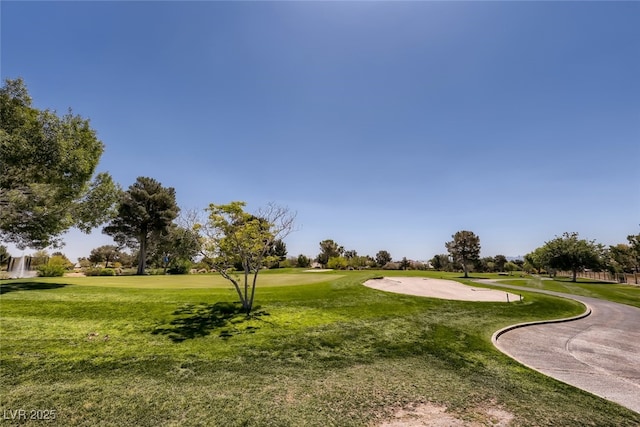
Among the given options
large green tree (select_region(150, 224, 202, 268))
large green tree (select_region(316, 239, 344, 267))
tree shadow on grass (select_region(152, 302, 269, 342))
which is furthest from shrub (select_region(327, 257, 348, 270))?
tree shadow on grass (select_region(152, 302, 269, 342))

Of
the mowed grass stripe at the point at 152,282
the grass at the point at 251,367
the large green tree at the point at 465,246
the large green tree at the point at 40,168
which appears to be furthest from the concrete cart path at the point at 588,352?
the large green tree at the point at 465,246

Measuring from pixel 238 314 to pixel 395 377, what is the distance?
7.86 meters

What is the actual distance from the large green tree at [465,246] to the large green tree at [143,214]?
4367 centimetres

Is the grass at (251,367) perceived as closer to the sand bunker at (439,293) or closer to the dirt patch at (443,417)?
the dirt patch at (443,417)

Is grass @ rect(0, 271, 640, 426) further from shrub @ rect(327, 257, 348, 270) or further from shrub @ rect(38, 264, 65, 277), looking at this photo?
shrub @ rect(327, 257, 348, 270)

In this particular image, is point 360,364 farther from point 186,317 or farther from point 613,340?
point 613,340

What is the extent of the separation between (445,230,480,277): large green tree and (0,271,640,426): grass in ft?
116

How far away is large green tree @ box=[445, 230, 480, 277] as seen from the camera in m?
46.0

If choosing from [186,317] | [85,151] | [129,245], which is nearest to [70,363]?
[186,317]

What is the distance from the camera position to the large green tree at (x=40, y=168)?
51.6ft

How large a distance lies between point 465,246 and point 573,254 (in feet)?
48.1

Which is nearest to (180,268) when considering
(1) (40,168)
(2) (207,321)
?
(1) (40,168)

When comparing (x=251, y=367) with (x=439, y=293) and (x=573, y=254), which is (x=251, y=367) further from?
(x=573, y=254)

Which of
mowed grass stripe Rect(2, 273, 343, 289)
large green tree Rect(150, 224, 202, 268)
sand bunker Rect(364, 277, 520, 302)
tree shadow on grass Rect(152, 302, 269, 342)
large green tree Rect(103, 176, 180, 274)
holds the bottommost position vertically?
sand bunker Rect(364, 277, 520, 302)
